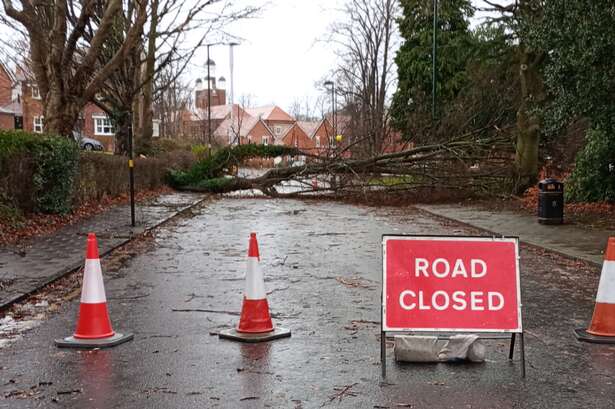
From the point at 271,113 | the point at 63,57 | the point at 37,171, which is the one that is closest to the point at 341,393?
the point at 37,171

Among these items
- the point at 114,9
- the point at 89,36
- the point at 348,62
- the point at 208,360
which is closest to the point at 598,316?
the point at 208,360

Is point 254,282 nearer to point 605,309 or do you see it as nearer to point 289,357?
point 289,357

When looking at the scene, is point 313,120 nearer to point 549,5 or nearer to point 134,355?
point 549,5

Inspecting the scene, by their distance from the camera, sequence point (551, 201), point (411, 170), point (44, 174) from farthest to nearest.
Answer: point (411, 170), point (551, 201), point (44, 174)

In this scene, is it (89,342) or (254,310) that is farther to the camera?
(254,310)

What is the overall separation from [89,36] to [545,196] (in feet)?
64.6

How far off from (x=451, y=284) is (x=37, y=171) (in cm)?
1152

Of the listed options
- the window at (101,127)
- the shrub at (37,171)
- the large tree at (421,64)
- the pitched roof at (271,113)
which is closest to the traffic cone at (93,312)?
the shrub at (37,171)

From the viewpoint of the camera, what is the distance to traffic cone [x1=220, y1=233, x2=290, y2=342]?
6156 mm

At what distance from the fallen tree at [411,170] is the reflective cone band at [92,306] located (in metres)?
18.8

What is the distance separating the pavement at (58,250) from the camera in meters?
8.57

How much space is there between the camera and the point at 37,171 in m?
14.4

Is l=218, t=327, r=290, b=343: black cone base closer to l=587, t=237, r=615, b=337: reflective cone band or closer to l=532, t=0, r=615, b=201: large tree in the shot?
l=587, t=237, r=615, b=337: reflective cone band

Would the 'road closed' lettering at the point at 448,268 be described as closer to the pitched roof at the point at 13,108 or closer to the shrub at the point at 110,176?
the shrub at the point at 110,176
